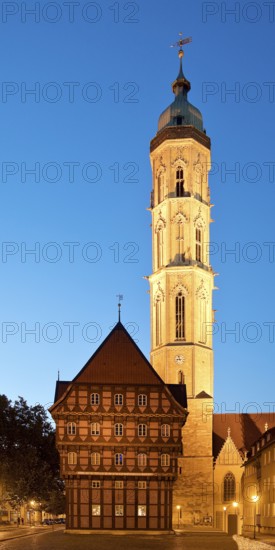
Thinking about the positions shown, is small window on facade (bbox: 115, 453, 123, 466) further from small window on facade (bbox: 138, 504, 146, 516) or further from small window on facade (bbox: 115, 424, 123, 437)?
small window on facade (bbox: 138, 504, 146, 516)

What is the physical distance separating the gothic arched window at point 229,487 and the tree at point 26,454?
1769 cm

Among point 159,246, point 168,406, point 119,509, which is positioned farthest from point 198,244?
point 119,509

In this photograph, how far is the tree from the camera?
277 ft

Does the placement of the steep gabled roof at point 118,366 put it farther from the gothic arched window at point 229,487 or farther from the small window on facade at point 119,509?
the gothic arched window at point 229,487

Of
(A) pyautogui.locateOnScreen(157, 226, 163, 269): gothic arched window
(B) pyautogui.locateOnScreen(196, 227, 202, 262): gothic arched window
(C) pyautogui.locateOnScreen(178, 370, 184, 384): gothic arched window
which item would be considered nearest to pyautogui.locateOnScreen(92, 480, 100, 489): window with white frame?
(C) pyautogui.locateOnScreen(178, 370, 184, 384): gothic arched window

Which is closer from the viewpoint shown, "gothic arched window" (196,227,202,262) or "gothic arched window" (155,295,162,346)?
"gothic arched window" (155,295,162,346)

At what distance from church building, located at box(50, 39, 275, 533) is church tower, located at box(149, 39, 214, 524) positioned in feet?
0.37

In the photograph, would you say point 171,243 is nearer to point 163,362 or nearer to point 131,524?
point 163,362

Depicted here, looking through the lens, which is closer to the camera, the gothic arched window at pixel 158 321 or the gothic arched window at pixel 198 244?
the gothic arched window at pixel 158 321

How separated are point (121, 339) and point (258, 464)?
1623 centimetres

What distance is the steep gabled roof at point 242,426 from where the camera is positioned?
94750 mm

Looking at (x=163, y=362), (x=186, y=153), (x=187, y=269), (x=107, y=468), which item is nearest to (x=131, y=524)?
(x=107, y=468)

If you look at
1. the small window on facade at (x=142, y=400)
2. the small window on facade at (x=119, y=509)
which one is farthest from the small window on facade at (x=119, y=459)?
the small window on facade at (x=142, y=400)

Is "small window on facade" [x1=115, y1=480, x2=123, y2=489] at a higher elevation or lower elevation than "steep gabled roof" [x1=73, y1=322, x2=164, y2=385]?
lower
